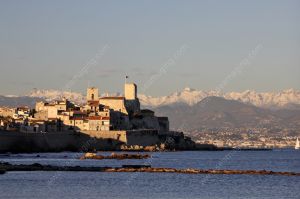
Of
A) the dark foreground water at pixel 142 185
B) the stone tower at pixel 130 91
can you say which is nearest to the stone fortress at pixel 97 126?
the stone tower at pixel 130 91

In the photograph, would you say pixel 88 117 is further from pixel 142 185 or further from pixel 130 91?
pixel 142 185

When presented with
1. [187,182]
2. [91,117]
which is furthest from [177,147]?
[187,182]

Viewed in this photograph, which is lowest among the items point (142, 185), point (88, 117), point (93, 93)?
point (142, 185)

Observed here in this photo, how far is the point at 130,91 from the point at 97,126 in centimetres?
2531

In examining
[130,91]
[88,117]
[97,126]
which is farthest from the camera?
[130,91]

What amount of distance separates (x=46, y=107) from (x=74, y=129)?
10506 mm

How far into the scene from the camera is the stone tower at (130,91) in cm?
17462

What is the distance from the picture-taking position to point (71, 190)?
60000mm

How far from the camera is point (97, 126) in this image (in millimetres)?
150750

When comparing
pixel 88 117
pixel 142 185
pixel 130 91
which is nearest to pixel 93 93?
pixel 130 91

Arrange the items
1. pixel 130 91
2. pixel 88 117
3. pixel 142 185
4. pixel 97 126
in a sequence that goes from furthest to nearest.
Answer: pixel 130 91 < pixel 88 117 < pixel 97 126 < pixel 142 185

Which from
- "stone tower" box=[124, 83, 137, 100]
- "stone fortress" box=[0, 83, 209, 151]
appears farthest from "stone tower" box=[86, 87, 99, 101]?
"stone tower" box=[124, 83, 137, 100]

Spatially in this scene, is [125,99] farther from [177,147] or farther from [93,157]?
[93,157]

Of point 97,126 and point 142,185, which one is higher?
point 97,126
